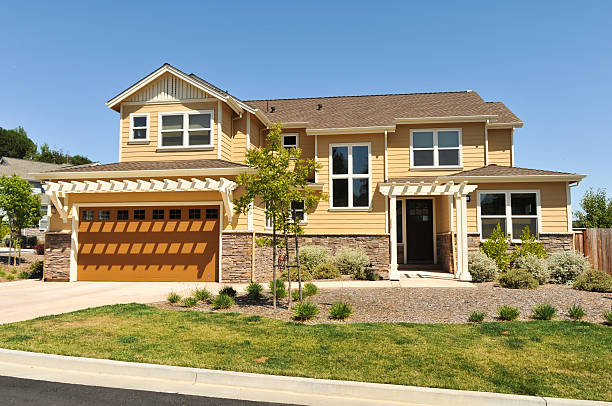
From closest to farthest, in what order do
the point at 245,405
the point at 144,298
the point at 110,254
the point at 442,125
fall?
1. the point at 245,405
2. the point at 144,298
3. the point at 110,254
4. the point at 442,125

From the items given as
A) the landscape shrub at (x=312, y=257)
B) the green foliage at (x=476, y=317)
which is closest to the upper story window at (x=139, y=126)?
the landscape shrub at (x=312, y=257)

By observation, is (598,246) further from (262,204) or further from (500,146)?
(262,204)

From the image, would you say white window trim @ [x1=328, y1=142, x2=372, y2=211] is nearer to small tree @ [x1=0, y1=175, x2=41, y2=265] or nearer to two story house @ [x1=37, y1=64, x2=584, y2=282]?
two story house @ [x1=37, y1=64, x2=584, y2=282]

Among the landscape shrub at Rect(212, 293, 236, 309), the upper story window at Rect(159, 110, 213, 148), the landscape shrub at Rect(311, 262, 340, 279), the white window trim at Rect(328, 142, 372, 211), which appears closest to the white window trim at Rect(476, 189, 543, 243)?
the white window trim at Rect(328, 142, 372, 211)

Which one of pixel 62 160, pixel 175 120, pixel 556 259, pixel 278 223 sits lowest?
pixel 556 259

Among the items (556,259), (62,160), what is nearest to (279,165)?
(556,259)

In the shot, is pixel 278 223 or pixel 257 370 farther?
pixel 278 223

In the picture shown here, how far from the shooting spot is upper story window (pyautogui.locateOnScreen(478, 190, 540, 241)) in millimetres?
16953

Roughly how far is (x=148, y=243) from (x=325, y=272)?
6.13 meters

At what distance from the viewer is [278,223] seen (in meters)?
9.83

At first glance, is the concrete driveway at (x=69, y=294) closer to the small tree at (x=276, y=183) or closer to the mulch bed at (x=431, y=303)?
the mulch bed at (x=431, y=303)

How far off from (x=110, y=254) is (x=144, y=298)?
16.7 ft

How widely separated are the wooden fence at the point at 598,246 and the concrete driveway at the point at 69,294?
40.5ft

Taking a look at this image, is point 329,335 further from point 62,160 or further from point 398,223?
point 62,160
